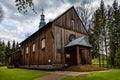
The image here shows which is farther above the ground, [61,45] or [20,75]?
[61,45]

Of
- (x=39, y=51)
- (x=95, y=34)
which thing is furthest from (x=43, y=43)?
(x=95, y=34)

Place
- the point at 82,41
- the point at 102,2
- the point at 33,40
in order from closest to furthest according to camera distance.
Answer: the point at 82,41
the point at 33,40
the point at 102,2

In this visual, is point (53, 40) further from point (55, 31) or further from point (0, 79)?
point (0, 79)


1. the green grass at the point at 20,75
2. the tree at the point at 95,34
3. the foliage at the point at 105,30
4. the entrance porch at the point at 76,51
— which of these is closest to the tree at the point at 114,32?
the foliage at the point at 105,30

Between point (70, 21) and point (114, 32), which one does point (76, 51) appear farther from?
point (114, 32)

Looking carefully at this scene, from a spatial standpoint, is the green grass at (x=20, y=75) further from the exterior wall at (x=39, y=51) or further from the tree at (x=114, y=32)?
the tree at (x=114, y=32)

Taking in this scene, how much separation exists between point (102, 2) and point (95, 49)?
39.2ft

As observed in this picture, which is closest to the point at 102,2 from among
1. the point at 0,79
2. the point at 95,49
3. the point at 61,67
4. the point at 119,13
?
the point at 119,13

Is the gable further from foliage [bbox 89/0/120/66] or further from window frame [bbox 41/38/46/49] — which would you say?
foliage [bbox 89/0/120/66]

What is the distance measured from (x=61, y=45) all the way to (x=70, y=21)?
4.65 m

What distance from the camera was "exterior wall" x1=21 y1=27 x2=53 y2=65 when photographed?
2284 centimetres

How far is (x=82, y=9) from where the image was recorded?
123 feet

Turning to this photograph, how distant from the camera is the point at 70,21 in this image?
2527 centimetres

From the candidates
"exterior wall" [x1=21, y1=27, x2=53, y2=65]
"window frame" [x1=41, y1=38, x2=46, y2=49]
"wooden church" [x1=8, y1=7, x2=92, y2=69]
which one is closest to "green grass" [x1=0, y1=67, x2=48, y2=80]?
"wooden church" [x1=8, y1=7, x2=92, y2=69]
